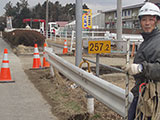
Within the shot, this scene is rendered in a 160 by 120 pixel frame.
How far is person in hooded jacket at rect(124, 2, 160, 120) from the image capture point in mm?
2574

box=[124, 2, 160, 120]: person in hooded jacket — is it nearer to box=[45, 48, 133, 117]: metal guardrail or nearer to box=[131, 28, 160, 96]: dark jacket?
box=[131, 28, 160, 96]: dark jacket

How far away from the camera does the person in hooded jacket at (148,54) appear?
8.45 feet

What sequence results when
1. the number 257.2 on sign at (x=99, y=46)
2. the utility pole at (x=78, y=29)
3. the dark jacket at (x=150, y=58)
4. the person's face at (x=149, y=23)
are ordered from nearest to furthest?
the dark jacket at (x=150, y=58) < the person's face at (x=149, y=23) < the number 257.2 on sign at (x=99, y=46) < the utility pole at (x=78, y=29)

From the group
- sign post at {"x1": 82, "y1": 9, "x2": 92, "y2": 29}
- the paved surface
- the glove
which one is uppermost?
sign post at {"x1": 82, "y1": 9, "x2": 92, "y2": 29}

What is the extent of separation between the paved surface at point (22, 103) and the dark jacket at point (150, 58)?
2.54 meters

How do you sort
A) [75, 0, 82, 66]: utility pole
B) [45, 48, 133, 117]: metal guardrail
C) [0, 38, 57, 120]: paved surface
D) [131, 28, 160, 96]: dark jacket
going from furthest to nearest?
[75, 0, 82, 66]: utility pole < [0, 38, 57, 120]: paved surface < [45, 48, 133, 117]: metal guardrail < [131, 28, 160, 96]: dark jacket

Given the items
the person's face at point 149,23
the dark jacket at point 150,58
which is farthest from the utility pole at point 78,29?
the person's face at point 149,23

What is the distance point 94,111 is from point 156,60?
2671 mm

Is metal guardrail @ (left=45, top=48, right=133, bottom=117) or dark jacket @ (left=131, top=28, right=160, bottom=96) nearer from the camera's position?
dark jacket @ (left=131, top=28, right=160, bottom=96)

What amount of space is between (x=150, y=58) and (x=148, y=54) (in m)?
0.05

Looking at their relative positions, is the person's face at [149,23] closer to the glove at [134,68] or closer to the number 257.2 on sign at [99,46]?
the glove at [134,68]

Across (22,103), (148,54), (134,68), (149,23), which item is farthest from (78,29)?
(134,68)

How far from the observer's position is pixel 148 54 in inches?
109

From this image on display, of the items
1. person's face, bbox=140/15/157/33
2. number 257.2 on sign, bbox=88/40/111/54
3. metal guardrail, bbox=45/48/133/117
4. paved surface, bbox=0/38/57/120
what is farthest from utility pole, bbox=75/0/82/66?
person's face, bbox=140/15/157/33
